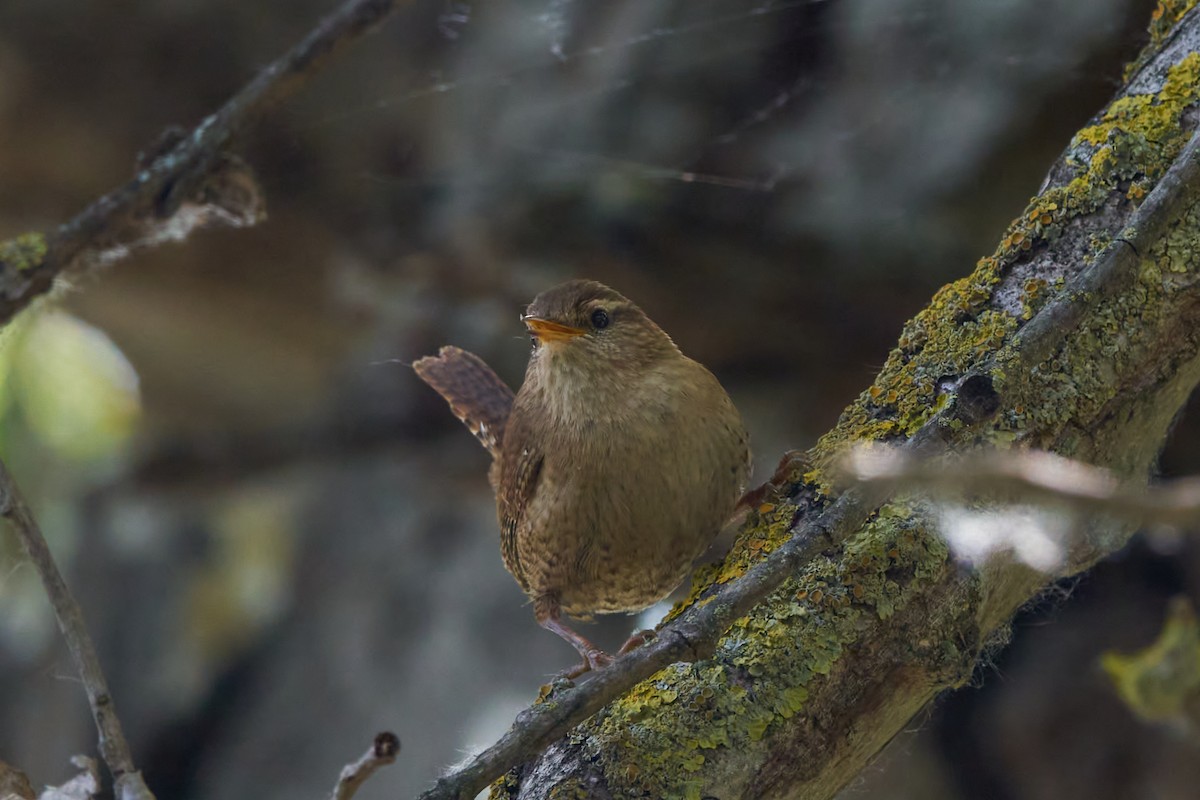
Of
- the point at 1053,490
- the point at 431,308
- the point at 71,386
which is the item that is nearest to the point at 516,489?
the point at 431,308

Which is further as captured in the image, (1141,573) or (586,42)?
(586,42)

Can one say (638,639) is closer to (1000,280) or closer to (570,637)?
(570,637)

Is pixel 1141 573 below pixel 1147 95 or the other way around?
below

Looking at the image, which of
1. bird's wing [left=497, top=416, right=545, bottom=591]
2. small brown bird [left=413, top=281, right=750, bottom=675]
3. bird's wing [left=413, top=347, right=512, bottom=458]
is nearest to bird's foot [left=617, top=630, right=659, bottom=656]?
small brown bird [left=413, top=281, right=750, bottom=675]

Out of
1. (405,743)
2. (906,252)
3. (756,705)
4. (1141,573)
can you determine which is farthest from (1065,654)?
(405,743)

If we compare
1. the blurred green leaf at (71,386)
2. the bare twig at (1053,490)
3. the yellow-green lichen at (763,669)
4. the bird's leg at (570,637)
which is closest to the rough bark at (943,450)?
the yellow-green lichen at (763,669)

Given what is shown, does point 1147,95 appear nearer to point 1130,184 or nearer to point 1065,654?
point 1130,184

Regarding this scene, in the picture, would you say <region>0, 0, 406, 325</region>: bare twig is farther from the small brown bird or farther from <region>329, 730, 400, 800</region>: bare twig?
<region>329, 730, 400, 800</region>: bare twig
